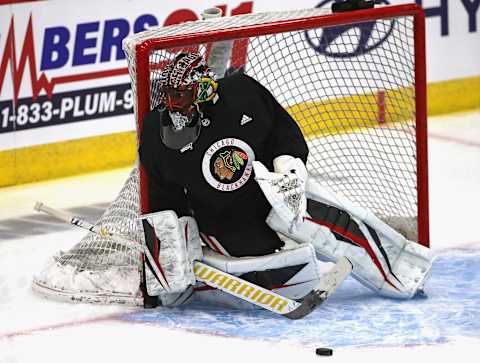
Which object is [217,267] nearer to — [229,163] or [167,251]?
[167,251]

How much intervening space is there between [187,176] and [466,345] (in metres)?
1.09

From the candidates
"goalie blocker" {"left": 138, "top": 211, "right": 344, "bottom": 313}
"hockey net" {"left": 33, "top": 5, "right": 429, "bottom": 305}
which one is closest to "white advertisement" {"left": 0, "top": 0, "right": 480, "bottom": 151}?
"hockey net" {"left": 33, "top": 5, "right": 429, "bottom": 305}

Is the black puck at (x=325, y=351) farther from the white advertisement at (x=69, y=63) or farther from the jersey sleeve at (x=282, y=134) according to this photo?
the white advertisement at (x=69, y=63)

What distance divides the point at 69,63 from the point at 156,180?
7.28 feet

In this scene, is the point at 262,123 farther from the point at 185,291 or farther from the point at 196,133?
the point at 185,291

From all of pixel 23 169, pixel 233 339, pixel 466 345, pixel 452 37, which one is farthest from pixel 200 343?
pixel 452 37

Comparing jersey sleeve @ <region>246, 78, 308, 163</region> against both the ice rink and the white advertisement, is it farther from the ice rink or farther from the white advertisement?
the white advertisement

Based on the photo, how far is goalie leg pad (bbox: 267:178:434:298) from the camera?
425 centimetres

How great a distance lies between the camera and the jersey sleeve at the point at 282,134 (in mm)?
4234

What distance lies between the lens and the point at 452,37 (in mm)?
7254

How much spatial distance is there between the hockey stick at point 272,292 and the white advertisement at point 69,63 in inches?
89.8

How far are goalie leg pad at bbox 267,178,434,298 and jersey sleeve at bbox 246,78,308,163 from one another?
0.16 metres

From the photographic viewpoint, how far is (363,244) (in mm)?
4297

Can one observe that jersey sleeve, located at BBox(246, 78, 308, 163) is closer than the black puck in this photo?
No
